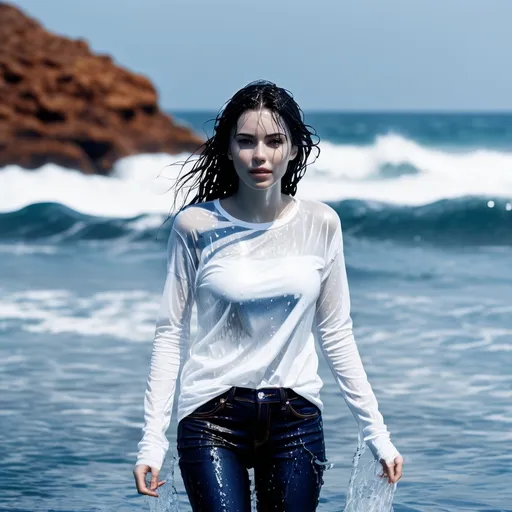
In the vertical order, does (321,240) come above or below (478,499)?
above

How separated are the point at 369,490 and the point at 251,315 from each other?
27.1 inches

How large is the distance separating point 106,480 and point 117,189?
28.2 m

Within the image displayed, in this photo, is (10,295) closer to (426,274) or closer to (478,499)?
(426,274)

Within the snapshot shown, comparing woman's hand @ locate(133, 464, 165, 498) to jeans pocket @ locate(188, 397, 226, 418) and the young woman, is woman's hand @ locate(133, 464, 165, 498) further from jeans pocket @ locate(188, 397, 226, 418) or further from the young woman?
jeans pocket @ locate(188, 397, 226, 418)

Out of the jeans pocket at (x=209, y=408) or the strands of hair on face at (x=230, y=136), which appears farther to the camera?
the strands of hair on face at (x=230, y=136)

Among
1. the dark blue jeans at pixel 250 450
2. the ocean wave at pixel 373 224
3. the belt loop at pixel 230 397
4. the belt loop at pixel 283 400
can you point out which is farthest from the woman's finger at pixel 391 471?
the ocean wave at pixel 373 224

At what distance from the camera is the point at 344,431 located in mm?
7520

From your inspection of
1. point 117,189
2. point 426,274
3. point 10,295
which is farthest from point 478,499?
point 117,189

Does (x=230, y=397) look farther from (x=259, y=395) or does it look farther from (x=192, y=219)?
(x=192, y=219)

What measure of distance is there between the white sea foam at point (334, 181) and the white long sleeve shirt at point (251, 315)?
24532mm

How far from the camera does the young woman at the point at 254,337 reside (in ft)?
11.0

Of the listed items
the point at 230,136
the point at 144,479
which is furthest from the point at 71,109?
the point at 144,479

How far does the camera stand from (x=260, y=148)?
3.44 m

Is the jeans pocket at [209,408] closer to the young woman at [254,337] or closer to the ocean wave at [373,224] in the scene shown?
the young woman at [254,337]
